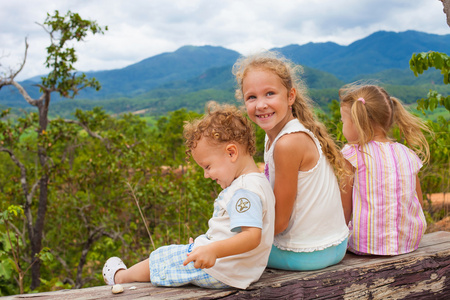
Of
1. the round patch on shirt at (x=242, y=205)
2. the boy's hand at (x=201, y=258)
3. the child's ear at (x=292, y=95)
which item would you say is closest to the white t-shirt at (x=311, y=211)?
the child's ear at (x=292, y=95)

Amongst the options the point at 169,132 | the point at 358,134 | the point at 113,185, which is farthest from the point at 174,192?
the point at 169,132

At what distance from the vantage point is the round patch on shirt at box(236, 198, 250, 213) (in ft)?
5.85

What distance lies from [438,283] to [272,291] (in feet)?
3.76

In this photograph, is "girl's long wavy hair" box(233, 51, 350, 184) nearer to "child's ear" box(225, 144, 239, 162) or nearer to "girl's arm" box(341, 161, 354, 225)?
"girl's arm" box(341, 161, 354, 225)

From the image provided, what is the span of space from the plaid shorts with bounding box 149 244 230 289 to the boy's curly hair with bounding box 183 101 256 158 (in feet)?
1.80

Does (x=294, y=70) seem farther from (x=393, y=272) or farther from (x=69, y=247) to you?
(x=69, y=247)

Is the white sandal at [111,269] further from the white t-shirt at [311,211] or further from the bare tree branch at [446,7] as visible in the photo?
the bare tree branch at [446,7]

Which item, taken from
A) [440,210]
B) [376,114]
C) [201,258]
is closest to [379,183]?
[376,114]

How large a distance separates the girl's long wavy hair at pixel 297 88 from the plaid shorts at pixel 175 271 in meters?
0.92

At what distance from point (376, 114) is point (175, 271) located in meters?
1.52

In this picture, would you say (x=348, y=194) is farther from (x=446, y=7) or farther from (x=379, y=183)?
(x=446, y=7)

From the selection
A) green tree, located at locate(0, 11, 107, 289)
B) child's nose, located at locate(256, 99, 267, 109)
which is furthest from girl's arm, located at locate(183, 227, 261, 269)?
green tree, located at locate(0, 11, 107, 289)

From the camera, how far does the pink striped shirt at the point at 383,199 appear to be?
7.91 ft

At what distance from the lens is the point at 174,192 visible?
731 cm
